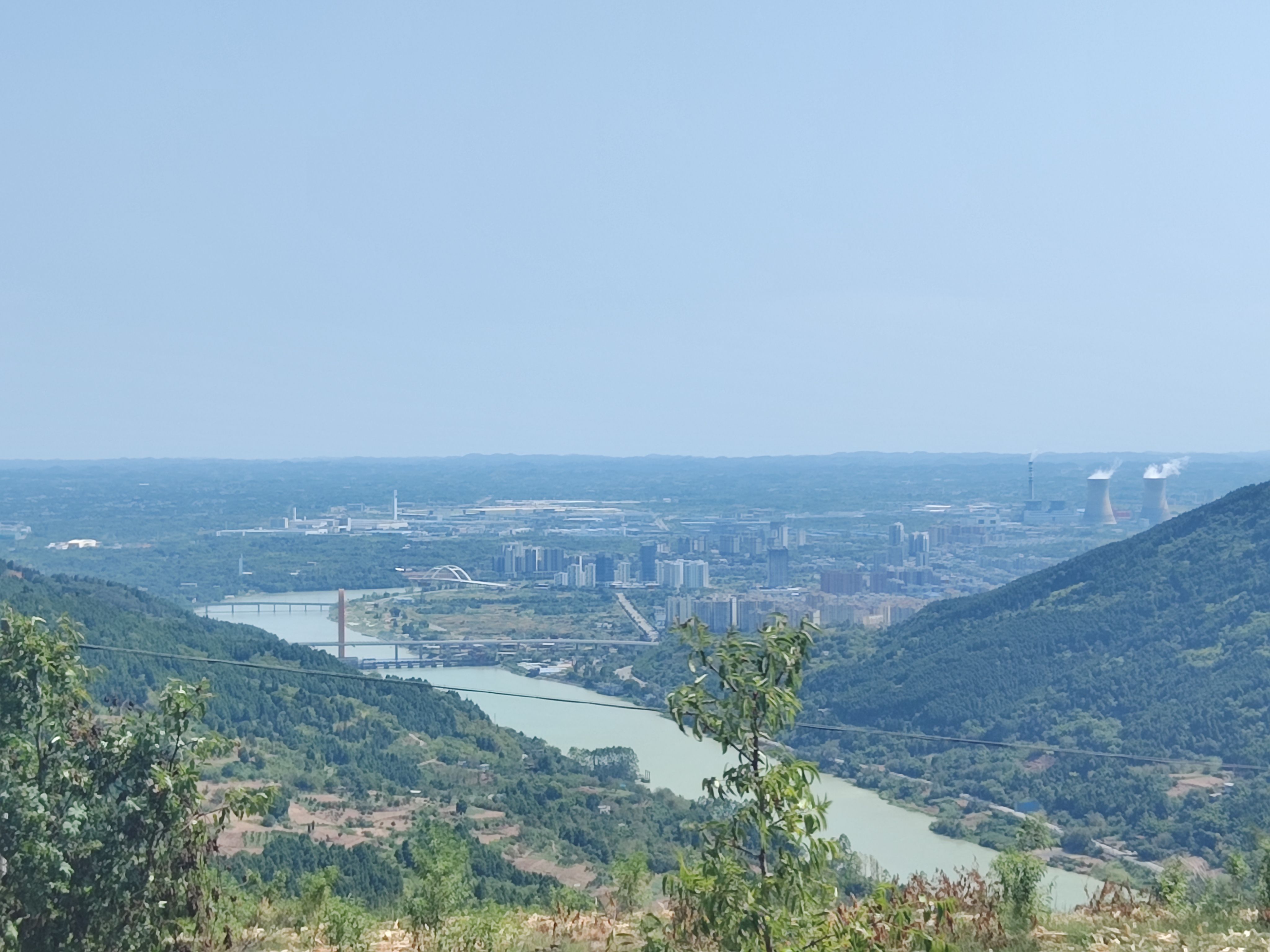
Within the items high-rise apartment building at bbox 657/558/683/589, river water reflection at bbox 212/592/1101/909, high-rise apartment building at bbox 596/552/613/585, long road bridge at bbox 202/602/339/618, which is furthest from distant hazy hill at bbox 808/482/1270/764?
high-rise apartment building at bbox 596/552/613/585

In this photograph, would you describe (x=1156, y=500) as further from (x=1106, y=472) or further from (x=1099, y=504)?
(x=1106, y=472)

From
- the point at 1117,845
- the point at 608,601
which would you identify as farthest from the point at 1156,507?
the point at 1117,845

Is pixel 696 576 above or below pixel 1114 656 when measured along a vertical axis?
below

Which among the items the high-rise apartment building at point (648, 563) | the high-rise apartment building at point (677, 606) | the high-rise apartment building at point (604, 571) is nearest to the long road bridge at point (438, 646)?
the high-rise apartment building at point (677, 606)

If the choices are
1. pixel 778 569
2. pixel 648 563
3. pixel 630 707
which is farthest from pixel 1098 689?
pixel 648 563

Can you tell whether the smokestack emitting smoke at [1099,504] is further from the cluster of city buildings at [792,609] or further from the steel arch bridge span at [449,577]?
the steel arch bridge span at [449,577]

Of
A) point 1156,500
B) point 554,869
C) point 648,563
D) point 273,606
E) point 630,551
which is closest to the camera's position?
point 554,869

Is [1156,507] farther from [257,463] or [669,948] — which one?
[257,463]
